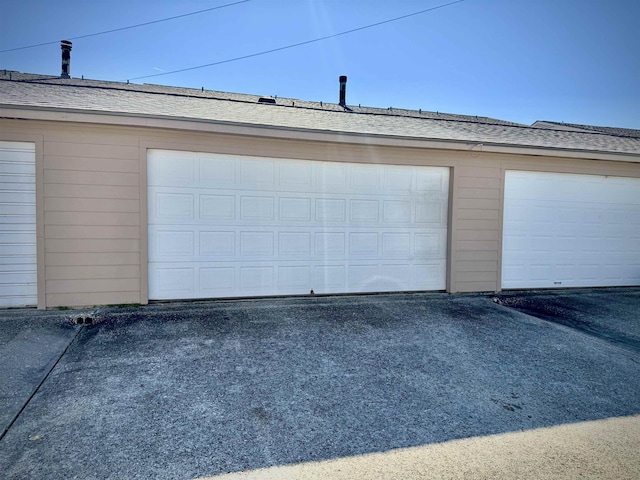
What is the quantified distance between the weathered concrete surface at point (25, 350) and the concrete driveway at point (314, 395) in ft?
0.07

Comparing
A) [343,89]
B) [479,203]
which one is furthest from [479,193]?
[343,89]

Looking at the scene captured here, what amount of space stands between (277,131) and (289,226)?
1.54 meters

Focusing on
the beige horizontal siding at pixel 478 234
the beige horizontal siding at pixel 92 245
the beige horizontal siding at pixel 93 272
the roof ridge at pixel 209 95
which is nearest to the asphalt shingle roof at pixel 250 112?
the roof ridge at pixel 209 95

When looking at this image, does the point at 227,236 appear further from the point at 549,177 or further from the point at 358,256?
the point at 549,177

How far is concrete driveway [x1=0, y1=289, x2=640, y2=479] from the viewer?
2240mm

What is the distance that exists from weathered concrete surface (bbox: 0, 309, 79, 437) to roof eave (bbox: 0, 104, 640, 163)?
2.68 meters

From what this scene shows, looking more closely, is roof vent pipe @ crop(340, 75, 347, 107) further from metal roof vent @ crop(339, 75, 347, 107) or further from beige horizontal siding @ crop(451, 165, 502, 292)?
beige horizontal siding @ crop(451, 165, 502, 292)

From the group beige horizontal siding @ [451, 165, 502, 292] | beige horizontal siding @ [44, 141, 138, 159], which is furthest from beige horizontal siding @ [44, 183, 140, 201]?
beige horizontal siding @ [451, 165, 502, 292]

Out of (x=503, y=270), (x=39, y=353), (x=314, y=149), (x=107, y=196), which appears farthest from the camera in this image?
(x=503, y=270)

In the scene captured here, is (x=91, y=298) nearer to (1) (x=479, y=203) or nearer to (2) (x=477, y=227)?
(2) (x=477, y=227)

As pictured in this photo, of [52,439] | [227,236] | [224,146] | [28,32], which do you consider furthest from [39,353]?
[28,32]

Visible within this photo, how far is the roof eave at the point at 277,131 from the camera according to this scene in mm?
5094

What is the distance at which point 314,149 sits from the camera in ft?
20.8

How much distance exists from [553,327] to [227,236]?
16.0 ft
